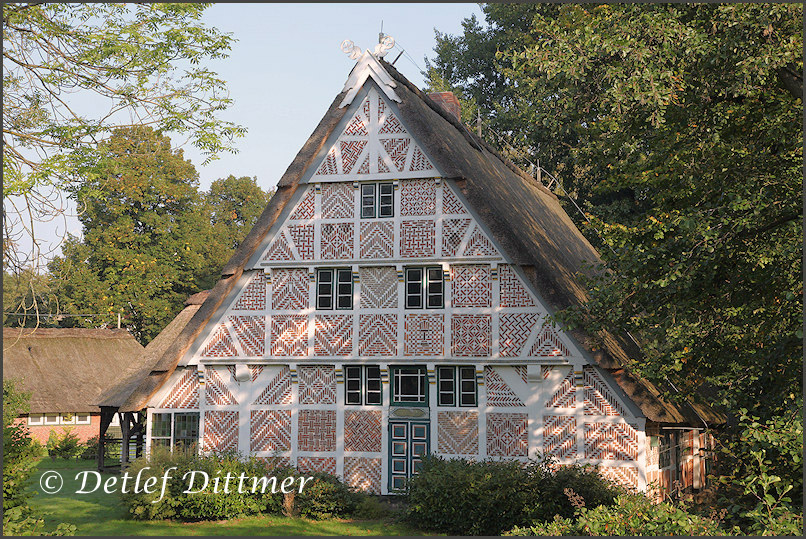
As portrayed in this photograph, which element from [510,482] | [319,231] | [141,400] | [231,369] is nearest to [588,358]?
[510,482]

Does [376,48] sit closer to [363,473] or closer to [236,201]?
[363,473]

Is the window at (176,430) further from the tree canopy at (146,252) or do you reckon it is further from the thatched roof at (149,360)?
the tree canopy at (146,252)

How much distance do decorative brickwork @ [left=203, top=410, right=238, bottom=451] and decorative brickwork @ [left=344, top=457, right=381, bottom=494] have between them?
2711mm

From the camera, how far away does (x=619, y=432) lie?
693 inches

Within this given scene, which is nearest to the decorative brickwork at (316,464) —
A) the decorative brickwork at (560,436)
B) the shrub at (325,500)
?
the shrub at (325,500)

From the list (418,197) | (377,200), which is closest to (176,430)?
(377,200)

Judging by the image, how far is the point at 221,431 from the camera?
19.8 m

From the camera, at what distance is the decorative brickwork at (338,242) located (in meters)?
19.6

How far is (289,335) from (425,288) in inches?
131

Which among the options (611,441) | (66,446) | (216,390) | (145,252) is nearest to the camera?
(611,441)

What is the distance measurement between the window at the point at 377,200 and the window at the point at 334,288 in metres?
1.42

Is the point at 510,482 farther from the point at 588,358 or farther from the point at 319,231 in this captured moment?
the point at 319,231

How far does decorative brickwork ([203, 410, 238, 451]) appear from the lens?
64.7 ft

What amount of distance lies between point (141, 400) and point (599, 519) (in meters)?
12.9
